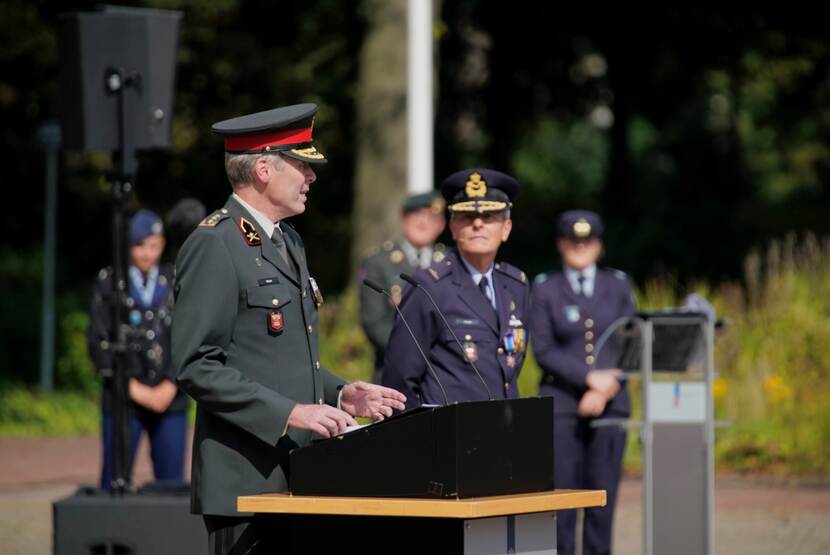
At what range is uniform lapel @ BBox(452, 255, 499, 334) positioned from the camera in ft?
21.8

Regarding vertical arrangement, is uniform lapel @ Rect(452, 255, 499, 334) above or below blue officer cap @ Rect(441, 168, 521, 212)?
below

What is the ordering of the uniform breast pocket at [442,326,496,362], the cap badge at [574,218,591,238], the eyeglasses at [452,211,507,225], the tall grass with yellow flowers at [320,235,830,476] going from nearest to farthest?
1. the uniform breast pocket at [442,326,496,362]
2. the eyeglasses at [452,211,507,225]
3. the cap badge at [574,218,591,238]
4. the tall grass with yellow flowers at [320,235,830,476]

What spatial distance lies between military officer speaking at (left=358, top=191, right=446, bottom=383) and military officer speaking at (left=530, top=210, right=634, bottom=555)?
1494 mm

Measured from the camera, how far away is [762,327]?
15688 millimetres

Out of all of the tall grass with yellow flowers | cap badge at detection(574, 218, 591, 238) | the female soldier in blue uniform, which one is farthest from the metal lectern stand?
the tall grass with yellow flowers

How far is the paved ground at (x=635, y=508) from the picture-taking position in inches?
416

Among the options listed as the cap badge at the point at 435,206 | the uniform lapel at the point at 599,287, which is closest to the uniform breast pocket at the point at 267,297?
the uniform lapel at the point at 599,287

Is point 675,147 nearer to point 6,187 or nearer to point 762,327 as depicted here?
point 6,187

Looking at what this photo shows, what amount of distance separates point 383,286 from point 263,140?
218 inches

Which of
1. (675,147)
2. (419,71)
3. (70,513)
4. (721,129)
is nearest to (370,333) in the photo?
(70,513)

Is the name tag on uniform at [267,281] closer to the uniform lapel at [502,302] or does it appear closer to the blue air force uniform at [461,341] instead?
the blue air force uniform at [461,341]

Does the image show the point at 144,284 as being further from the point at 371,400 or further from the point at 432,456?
the point at 432,456

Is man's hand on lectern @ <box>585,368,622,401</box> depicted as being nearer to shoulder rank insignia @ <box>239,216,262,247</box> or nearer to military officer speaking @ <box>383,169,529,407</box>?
military officer speaking @ <box>383,169,529,407</box>

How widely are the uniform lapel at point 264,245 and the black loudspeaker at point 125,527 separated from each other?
289 centimetres
